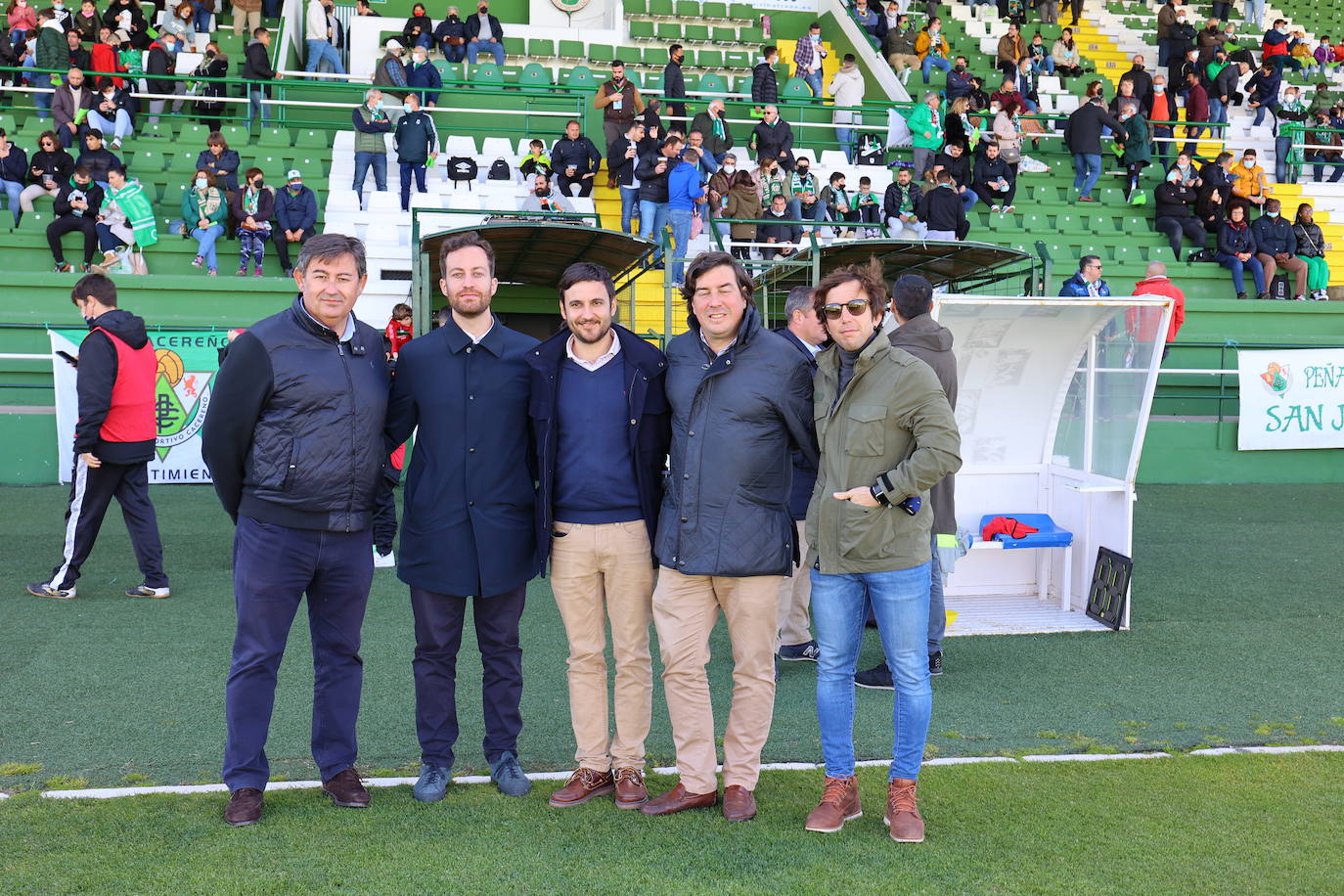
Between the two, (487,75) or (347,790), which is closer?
(347,790)

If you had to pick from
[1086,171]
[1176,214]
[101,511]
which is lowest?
[101,511]

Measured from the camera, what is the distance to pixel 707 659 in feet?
12.7

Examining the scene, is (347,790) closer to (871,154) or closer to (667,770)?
(667,770)

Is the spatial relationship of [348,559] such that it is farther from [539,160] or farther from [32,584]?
[539,160]

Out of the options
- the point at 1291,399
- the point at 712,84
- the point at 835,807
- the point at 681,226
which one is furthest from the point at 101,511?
the point at 712,84

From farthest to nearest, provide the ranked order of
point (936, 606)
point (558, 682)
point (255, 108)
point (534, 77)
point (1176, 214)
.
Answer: point (534, 77)
point (1176, 214)
point (255, 108)
point (936, 606)
point (558, 682)

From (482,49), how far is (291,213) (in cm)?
735

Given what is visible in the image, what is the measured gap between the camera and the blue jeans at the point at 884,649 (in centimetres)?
371

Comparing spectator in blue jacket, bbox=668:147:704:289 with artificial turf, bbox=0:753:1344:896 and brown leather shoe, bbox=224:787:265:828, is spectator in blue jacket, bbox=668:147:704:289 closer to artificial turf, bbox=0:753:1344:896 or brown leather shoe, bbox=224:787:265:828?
artificial turf, bbox=0:753:1344:896

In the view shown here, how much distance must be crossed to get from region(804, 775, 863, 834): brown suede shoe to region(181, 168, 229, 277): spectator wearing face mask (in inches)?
469

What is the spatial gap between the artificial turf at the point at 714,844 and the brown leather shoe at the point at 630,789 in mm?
64

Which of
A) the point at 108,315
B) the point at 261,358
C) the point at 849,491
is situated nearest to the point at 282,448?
the point at 261,358

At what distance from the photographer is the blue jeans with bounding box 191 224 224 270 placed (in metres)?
13.7

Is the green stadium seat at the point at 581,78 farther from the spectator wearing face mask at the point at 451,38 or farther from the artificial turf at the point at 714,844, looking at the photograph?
the artificial turf at the point at 714,844
